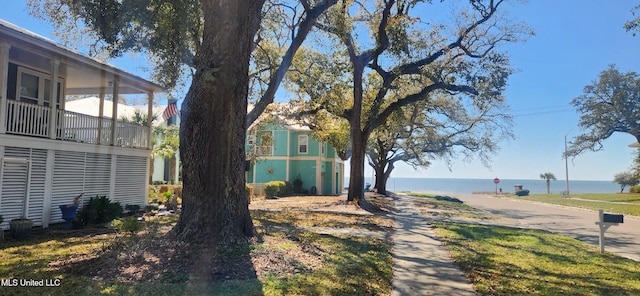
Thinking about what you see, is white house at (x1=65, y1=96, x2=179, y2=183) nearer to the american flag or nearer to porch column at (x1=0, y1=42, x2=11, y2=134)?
the american flag

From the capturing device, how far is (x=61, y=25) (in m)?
13.1

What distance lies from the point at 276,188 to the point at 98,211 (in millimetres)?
17111

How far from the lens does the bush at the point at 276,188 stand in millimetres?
28438

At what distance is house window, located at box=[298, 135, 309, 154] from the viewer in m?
A: 35.1

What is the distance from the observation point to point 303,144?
35.3 meters

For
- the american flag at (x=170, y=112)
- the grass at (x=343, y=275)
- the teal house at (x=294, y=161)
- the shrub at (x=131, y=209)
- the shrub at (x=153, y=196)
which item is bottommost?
the grass at (x=343, y=275)

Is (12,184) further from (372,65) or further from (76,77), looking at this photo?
(372,65)

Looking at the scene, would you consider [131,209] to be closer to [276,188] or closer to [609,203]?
[276,188]

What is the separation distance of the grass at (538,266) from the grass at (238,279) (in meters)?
1.65

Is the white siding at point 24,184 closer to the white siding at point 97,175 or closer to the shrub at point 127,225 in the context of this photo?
the white siding at point 97,175

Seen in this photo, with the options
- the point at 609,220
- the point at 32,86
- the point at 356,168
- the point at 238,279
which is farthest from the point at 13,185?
the point at 609,220

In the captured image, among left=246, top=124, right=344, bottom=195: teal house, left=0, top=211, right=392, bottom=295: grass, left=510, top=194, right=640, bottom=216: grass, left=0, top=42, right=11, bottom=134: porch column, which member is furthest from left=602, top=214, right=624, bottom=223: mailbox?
left=246, top=124, right=344, bottom=195: teal house

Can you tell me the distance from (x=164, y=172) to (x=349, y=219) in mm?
22714

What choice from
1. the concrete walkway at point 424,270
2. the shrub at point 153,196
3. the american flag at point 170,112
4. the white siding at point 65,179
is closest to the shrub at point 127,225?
the concrete walkway at point 424,270
